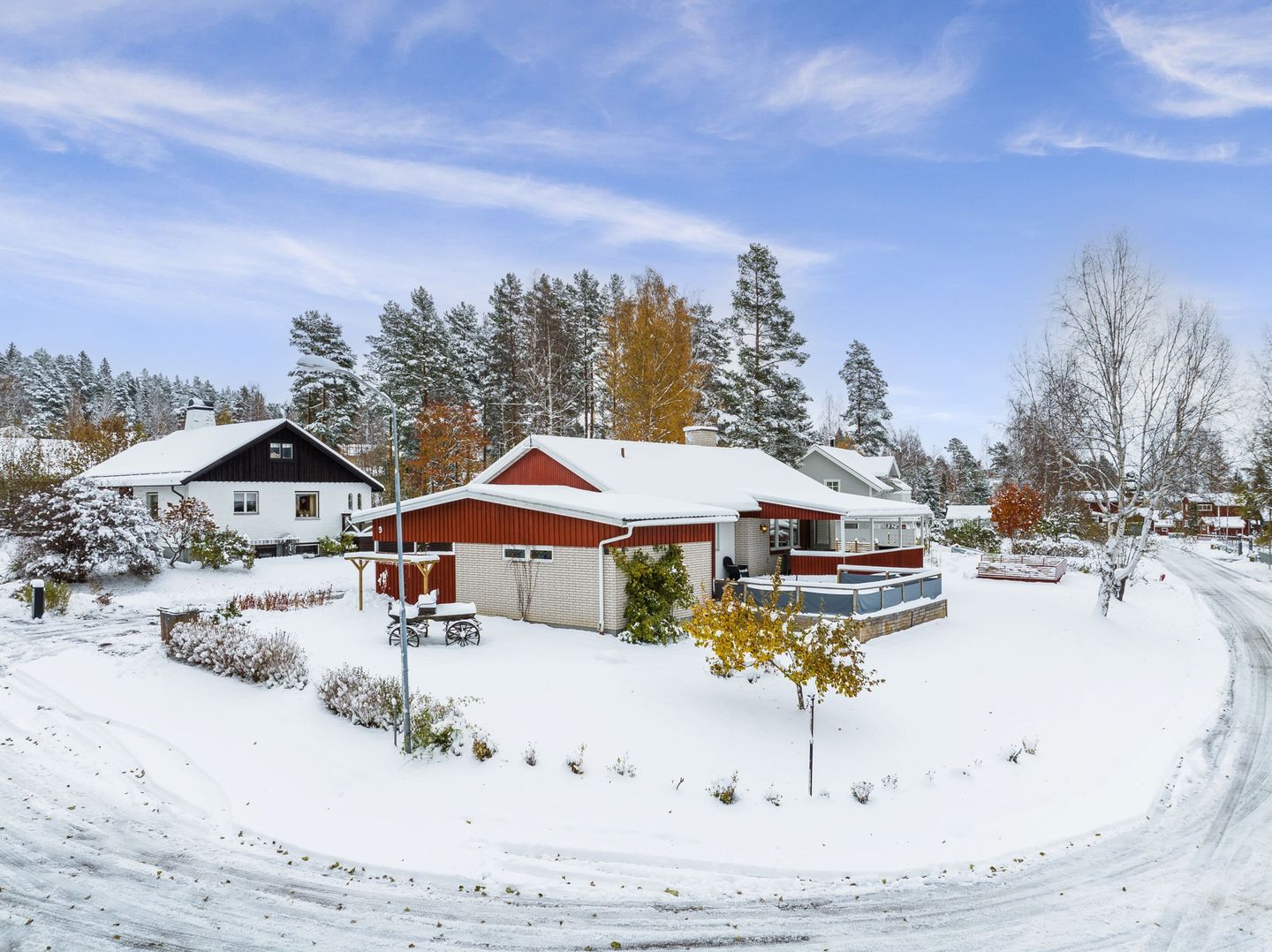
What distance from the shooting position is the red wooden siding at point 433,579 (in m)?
20.6

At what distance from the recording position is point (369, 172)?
24.4m

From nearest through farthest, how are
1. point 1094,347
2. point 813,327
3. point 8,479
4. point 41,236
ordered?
point 41,236 → point 1094,347 → point 8,479 → point 813,327

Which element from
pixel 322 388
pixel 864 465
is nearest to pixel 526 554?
pixel 864 465

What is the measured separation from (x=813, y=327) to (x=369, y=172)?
31326mm

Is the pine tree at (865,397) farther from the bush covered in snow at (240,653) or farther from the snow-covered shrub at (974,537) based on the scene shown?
the bush covered in snow at (240,653)

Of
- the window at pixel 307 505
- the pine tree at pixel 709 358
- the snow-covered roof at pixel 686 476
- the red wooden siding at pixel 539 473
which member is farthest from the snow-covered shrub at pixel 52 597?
the pine tree at pixel 709 358

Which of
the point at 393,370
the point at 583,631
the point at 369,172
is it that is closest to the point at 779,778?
the point at 583,631

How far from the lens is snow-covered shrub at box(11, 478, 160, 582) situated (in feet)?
79.5

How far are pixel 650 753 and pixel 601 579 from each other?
664cm

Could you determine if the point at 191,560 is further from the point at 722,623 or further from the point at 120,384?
the point at 120,384

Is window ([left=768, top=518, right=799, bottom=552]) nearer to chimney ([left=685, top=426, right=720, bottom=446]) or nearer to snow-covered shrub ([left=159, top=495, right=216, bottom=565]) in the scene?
chimney ([left=685, top=426, right=720, bottom=446])

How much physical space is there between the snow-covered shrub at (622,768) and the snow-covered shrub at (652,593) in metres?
6.26

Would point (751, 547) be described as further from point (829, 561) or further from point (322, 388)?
point (322, 388)

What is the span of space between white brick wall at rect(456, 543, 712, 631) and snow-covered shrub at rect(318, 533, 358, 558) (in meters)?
16.8
